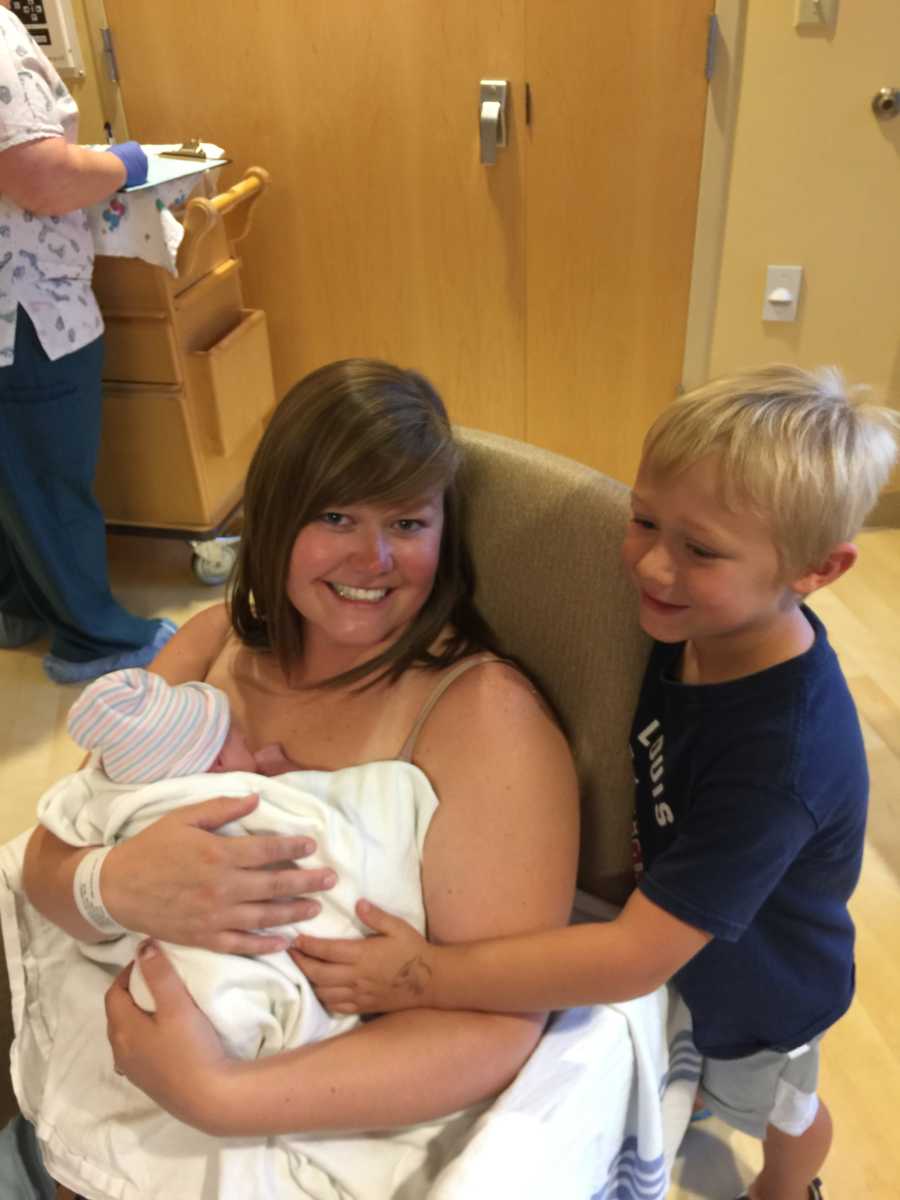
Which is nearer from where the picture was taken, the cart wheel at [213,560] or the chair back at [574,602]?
the chair back at [574,602]

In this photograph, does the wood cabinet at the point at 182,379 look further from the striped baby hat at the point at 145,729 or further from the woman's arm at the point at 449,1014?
the woman's arm at the point at 449,1014

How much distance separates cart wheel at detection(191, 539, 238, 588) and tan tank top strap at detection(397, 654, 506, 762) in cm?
171

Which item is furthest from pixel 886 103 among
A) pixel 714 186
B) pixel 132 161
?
pixel 132 161

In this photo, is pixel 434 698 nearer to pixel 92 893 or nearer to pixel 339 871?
pixel 339 871

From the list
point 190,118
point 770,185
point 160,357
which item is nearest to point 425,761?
point 160,357

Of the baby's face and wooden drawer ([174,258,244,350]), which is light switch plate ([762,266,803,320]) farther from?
the baby's face

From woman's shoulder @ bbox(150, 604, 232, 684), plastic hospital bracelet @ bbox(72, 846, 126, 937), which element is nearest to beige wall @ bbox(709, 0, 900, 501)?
woman's shoulder @ bbox(150, 604, 232, 684)

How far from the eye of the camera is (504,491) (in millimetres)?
1003

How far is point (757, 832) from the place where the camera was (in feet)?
2.59

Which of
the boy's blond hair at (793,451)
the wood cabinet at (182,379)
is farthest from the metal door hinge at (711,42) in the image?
the boy's blond hair at (793,451)

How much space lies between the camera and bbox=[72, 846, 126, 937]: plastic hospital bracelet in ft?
2.99

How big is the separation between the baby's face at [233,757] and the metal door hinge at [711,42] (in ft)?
7.09

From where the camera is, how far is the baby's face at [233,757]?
39.2 inches

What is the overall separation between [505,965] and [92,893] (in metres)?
0.39
